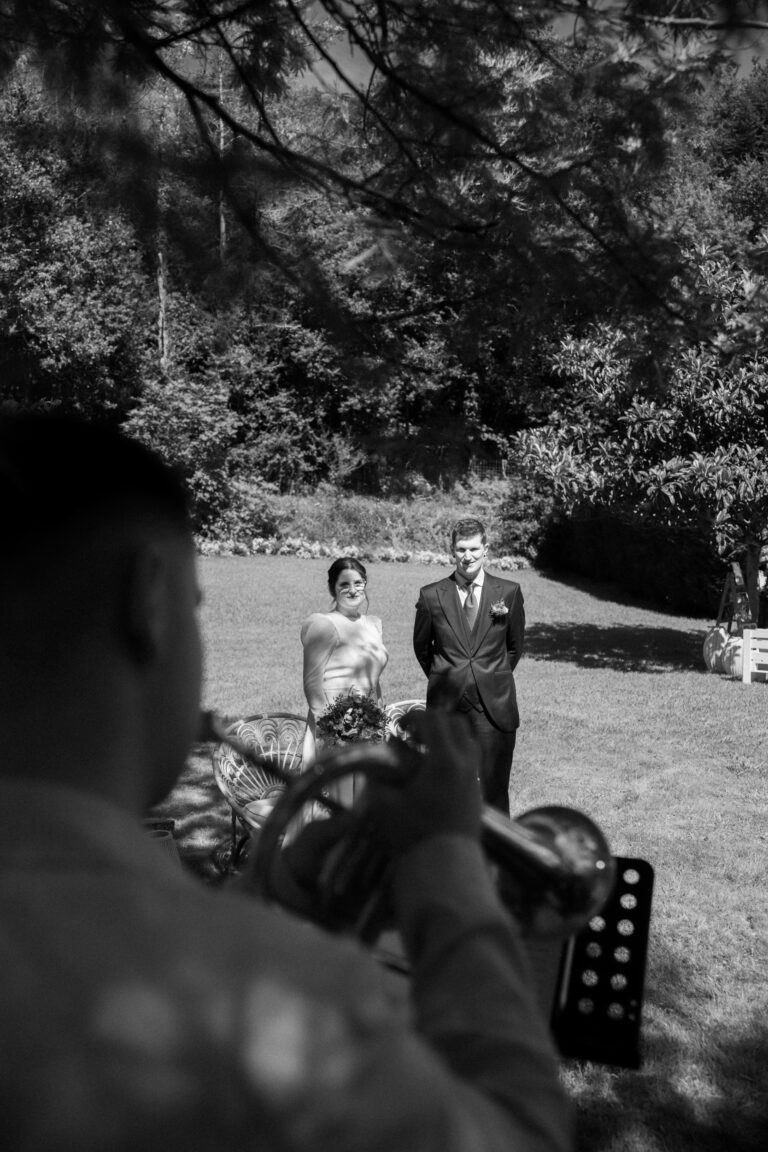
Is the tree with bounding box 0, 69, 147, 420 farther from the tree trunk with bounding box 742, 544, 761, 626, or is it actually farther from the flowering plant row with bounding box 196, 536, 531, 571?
the tree trunk with bounding box 742, 544, 761, 626

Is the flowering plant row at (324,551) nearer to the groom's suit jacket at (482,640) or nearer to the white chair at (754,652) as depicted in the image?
the white chair at (754,652)

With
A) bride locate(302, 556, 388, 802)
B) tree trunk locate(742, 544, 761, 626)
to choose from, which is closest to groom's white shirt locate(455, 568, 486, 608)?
bride locate(302, 556, 388, 802)

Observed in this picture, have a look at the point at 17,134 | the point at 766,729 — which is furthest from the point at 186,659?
the point at 766,729

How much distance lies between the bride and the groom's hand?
4.57m

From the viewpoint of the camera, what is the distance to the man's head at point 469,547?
609 centimetres

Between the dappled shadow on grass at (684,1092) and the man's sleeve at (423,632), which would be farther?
the man's sleeve at (423,632)

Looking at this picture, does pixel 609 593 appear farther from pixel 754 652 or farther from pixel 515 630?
pixel 515 630

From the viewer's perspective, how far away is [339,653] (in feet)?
18.5

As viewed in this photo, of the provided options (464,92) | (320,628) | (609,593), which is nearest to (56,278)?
(320,628)

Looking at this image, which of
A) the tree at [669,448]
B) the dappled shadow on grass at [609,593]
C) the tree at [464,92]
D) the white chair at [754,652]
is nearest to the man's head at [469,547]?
the tree at [464,92]

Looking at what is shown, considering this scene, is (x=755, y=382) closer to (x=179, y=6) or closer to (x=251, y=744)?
(x=251, y=744)

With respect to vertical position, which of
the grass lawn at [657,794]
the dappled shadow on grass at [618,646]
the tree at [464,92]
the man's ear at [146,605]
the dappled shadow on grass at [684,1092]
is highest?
the tree at [464,92]

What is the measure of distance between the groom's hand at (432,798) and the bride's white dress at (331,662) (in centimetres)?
463

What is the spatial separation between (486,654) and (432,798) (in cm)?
508
